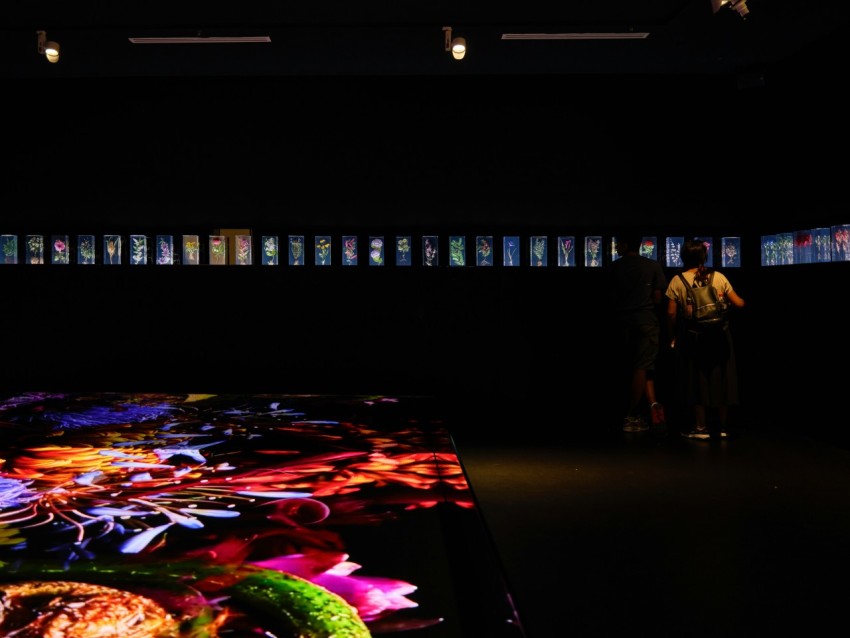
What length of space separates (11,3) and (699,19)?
13.2ft

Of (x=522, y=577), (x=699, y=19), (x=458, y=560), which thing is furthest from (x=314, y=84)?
(x=458, y=560)

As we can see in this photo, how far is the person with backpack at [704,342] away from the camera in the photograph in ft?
14.4

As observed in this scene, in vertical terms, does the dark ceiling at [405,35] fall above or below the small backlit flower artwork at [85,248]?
above

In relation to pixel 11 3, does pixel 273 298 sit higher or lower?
lower

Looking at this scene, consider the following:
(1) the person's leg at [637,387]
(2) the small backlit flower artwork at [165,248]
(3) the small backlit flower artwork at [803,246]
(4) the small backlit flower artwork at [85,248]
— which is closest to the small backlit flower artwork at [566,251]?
(1) the person's leg at [637,387]

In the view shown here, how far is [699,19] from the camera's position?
15.5ft

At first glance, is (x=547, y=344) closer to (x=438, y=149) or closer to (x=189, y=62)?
(x=438, y=149)

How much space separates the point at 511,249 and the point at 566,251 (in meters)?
0.41

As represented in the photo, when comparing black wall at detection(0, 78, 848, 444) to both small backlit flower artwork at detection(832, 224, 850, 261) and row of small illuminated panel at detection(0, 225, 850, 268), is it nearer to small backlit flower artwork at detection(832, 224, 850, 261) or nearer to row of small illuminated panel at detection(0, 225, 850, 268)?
row of small illuminated panel at detection(0, 225, 850, 268)

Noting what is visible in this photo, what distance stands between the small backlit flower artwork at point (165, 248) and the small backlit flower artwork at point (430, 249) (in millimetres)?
1884

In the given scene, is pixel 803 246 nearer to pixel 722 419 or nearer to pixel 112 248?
pixel 722 419

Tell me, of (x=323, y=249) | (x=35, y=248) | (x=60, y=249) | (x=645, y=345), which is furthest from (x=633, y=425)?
(x=35, y=248)

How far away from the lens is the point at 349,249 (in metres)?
5.95

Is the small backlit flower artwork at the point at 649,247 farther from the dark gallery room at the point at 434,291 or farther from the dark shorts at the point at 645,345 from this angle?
the dark shorts at the point at 645,345
